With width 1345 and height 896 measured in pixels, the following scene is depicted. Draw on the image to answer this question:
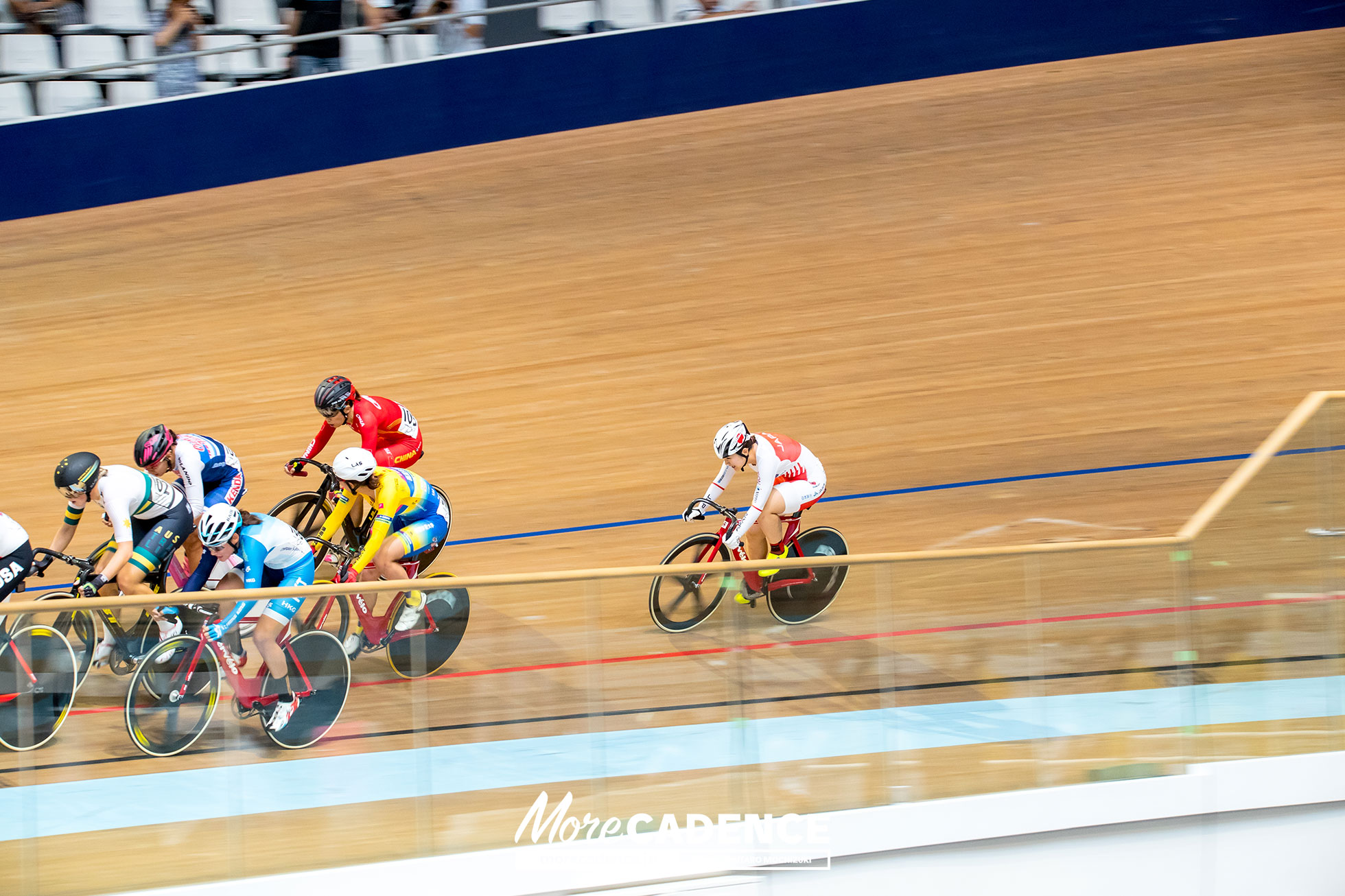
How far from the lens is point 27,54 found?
9.70 meters

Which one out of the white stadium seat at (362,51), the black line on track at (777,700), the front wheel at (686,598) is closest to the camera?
the black line on track at (777,700)

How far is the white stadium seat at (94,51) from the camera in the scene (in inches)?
385

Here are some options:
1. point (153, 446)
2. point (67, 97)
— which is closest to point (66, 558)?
point (153, 446)

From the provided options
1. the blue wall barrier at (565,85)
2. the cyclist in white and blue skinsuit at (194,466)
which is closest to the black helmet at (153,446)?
the cyclist in white and blue skinsuit at (194,466)

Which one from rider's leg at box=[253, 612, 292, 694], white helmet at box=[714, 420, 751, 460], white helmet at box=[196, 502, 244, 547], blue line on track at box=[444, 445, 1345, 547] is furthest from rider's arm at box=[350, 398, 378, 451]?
rider's leg at box=[253, 612, 292, 694]

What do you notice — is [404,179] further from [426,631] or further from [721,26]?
[426,631]

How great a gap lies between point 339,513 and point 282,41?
19.6 feet

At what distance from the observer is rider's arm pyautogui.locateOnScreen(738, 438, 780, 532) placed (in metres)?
5.45

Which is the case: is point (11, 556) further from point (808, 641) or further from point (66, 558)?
point (808, 641)

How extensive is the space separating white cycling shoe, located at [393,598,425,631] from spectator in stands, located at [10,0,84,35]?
334 inches

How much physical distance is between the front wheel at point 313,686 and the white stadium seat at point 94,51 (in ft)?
25.7

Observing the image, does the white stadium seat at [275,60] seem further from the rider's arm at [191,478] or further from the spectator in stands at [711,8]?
the rider's arm at [191,478]

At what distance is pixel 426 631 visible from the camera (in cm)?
347

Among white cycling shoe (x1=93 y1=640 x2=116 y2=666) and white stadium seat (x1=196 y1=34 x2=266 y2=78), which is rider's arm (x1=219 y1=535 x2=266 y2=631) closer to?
white cycling shoe (x1=93 y1=640 x2=116 y2=666)
